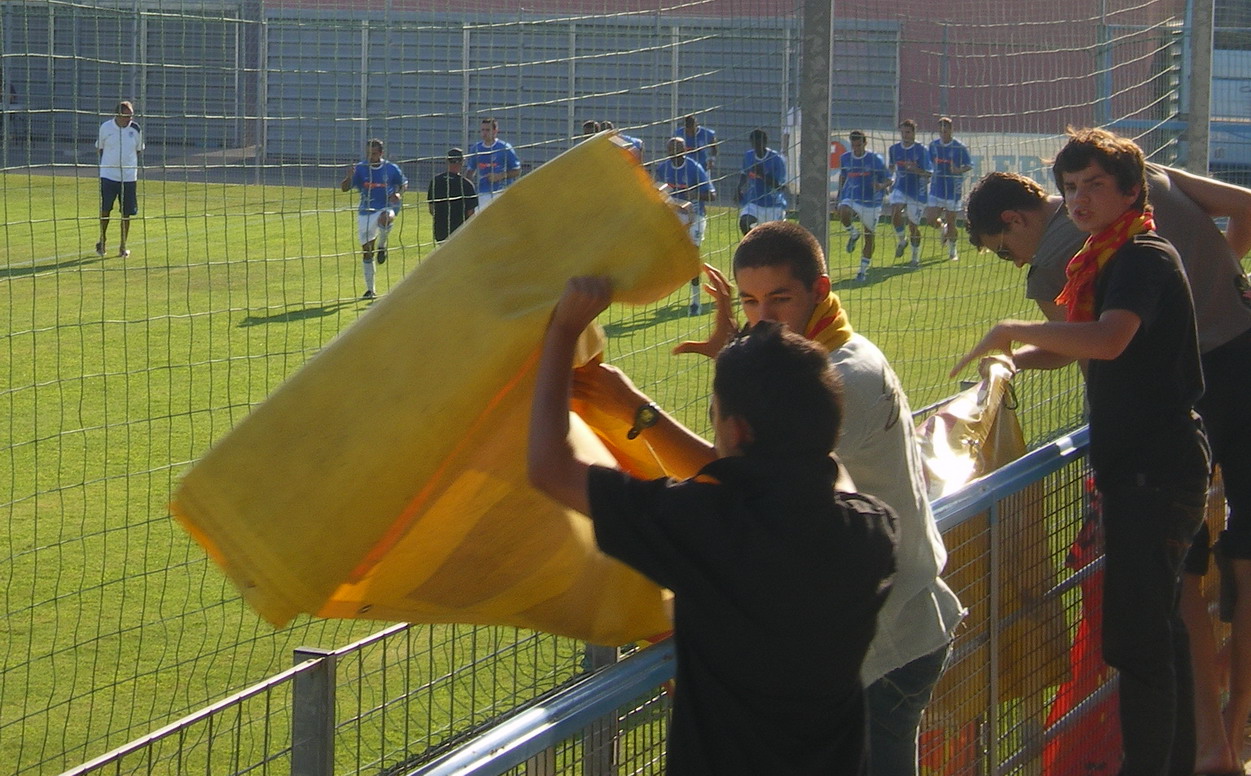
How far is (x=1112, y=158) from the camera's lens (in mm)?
3787

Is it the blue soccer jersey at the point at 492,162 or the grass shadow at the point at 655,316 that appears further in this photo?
the grass shadow at the point at 655,316

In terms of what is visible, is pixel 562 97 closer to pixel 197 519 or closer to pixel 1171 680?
pixel 1171 680

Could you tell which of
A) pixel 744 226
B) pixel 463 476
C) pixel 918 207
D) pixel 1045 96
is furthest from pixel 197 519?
pixel 918 207

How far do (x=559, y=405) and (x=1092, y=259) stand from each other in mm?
2187

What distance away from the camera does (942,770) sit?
12.1ft

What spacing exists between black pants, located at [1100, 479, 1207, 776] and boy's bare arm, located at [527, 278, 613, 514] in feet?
7.17

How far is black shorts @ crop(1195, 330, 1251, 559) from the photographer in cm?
457

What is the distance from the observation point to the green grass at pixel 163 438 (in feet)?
15.4

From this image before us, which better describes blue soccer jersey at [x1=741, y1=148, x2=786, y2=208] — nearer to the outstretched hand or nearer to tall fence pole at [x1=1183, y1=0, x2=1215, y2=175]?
the outstretched hand

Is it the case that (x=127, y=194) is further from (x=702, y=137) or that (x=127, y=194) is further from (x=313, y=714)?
(x=313, y=714)

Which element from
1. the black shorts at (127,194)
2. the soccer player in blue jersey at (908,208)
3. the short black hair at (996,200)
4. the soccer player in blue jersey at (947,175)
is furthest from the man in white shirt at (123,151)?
the soccer player in blue jersey at (908,208)

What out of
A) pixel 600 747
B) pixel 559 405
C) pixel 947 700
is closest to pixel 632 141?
pixel 559 405

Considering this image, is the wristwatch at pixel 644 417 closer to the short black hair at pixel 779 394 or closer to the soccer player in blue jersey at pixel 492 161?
the short black hair at pixel 779 394

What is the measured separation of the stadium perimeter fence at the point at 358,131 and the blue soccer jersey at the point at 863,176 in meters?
0.78
